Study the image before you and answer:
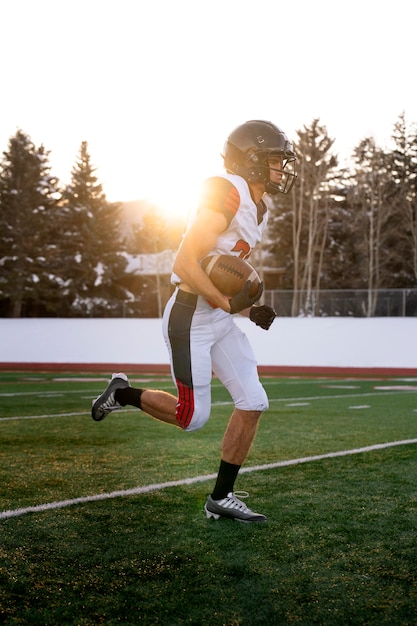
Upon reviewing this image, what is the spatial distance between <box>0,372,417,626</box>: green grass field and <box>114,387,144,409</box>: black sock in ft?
1.76

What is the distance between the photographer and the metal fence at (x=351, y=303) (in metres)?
22.9

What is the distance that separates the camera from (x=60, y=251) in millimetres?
42594

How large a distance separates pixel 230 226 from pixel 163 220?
155 feet

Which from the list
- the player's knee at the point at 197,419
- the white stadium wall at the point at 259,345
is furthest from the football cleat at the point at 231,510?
the white stadium wall at the point at 259,345

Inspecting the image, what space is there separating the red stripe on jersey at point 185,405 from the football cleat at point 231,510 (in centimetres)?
43

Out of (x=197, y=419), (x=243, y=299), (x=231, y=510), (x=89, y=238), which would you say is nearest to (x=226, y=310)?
(x=243, y=299)

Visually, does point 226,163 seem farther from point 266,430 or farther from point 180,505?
point 266,430

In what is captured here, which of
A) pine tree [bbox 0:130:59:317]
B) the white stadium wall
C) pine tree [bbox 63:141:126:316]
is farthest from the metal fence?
pine tree [bbox 63:141:126:316]

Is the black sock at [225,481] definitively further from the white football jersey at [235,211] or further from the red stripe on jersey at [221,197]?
the red stripe on jersey at [221,197]

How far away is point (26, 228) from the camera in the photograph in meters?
40.9

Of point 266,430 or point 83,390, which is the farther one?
point 83,390

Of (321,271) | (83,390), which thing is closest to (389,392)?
(83,390)

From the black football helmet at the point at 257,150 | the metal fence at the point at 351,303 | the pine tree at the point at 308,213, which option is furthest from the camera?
the pine tree at the point at 308,213

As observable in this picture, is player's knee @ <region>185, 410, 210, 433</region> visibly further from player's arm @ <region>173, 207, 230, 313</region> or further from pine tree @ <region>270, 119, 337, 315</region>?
pine tree @ <region>270, 119, 337, 315</region>
